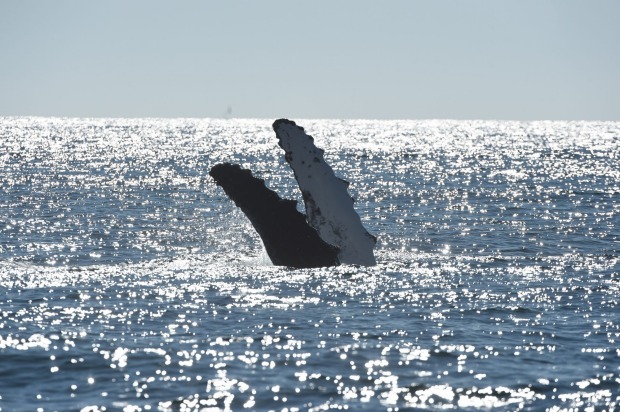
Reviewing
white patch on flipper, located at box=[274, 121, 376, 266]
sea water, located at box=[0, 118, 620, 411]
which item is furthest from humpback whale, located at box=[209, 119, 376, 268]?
sea water, located at box=[0, 118, 620, 411]

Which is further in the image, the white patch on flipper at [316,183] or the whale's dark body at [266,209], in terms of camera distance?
the white patch on flipper at [316,183]

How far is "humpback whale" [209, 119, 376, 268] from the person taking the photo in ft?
73.6

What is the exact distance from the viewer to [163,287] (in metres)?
22.9

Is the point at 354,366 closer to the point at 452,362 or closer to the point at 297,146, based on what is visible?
the point at 452,362

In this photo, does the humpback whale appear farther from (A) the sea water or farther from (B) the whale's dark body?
(A) the sea water

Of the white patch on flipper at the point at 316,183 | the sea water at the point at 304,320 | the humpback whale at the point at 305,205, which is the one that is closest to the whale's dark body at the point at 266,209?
the humpback whale at the point at 305,205

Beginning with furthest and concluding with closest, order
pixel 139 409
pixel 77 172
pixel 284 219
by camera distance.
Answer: pixel 77 172, pixel 284 219, pixel 139 409

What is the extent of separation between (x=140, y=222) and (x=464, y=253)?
15717mm

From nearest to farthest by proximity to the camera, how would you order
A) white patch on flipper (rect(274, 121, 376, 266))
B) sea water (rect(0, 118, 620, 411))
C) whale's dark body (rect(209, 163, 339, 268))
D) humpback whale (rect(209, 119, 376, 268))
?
1. sea water (rect(0, 118, 620, 411))
2. whale's dark body (rect(209, 163, 339, 268))
3. humpback whale (rect(209, 119, 376, 268))
4. white patch on flipper (rect(274, 121, 376, 266))

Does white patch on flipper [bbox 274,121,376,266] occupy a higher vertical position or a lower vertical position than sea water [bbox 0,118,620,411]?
higher

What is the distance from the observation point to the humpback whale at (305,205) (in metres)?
22.4

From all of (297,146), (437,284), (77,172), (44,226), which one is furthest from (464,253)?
(77,172)

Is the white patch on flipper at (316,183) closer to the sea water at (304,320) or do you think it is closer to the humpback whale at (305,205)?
the humpback whale at (305,205)

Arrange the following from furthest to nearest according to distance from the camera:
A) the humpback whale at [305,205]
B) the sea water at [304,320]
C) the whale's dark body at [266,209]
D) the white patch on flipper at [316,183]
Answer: the white patch on flipper at [316,183]
the humpback whale at [305,205]
the whale's dark body at [266,209]
the sea water at [304,320]
